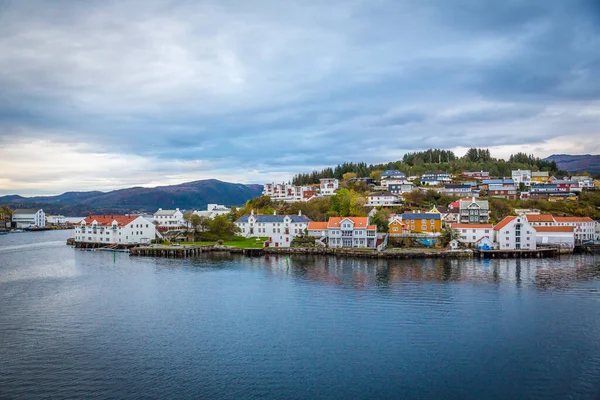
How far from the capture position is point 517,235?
42.1m

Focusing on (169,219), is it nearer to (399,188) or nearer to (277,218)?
(277,218)

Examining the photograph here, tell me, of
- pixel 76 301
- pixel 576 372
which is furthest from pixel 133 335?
pixel 576 372

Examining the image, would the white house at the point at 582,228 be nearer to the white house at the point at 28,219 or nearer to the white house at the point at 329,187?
the white house at the point at 329,187

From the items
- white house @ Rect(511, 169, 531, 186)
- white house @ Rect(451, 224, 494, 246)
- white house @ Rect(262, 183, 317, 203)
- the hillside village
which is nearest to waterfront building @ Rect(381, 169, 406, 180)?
the hillside village

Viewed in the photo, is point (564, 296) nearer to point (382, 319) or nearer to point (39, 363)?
point (382, 319)

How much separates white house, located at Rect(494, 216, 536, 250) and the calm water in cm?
1063

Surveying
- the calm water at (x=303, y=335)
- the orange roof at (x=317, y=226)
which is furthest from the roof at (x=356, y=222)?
the calm water at (x=303, y=335)

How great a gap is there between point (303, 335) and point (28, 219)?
101734mm

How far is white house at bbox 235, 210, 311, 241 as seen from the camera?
49812 millimetres

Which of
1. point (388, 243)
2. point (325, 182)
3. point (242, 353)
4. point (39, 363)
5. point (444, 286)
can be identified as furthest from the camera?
point (325, 182)

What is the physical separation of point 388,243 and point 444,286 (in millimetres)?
18285

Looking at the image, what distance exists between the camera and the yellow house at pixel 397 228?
4650cm

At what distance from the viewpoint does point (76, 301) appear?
919 inches

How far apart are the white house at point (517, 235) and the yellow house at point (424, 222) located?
6389 millimetres
